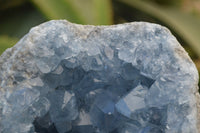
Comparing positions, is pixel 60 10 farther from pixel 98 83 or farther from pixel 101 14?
pixel 98 83

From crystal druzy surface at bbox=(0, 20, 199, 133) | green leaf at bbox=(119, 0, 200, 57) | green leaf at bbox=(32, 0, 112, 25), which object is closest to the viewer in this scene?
crystal druzy surface at bbox=(0, 20, 199, 133)

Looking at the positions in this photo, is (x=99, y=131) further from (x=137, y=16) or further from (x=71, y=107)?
(x=137, y=16)

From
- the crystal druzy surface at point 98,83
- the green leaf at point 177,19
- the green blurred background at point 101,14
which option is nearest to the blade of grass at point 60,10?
the green blurred background at point 101,14

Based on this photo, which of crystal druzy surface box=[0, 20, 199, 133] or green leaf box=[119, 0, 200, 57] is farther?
green leaf box=[119, 0, 200, 57]

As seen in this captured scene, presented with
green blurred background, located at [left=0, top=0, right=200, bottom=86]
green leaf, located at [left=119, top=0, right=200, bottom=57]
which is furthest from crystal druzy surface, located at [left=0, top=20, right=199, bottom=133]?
green leaf, located at [left=119, top=0, right=200, bottom=57]

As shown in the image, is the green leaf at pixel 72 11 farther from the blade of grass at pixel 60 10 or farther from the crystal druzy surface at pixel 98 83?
the crystal druzy surface at pixel 98 83

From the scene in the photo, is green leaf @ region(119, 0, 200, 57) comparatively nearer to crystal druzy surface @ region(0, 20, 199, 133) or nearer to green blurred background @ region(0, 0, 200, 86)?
green blurred background @ region(0, 0, 200, 86)
